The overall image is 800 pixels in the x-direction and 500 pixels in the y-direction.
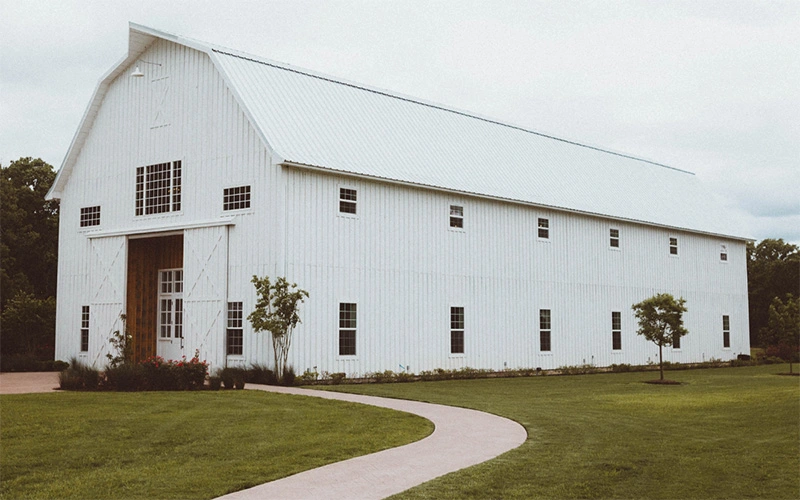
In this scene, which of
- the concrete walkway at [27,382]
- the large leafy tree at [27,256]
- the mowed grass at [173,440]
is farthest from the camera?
the large leafy tree at [27,256]

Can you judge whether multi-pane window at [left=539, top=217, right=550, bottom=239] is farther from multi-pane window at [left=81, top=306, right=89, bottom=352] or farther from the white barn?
multi-pane window at [left=81, top=306, right=89, bottom=352]

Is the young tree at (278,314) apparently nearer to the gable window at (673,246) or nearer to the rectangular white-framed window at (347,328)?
the rectangular white-framed window at (347,328)

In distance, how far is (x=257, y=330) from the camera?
23.0m

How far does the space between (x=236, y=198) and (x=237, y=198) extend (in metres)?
0.05

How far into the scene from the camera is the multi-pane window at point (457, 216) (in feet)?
97.2

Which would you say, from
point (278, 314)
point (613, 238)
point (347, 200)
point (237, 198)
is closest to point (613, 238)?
point (613, 238)

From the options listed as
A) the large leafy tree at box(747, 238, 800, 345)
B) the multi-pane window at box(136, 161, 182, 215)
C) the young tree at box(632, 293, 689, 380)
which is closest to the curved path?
the young tree at box(632, 293, 689, 380)

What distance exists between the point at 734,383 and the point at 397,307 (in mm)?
10669

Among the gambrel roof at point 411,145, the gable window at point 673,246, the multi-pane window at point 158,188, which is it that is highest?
the gambrel roof at point 411,145

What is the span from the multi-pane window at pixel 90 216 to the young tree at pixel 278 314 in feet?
30.3

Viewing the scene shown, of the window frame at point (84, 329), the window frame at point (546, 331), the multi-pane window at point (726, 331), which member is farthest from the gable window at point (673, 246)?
the window frame at point (84, 329)

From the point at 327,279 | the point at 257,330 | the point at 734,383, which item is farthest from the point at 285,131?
the point at 734,383

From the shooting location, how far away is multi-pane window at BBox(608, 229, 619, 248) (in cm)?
3694

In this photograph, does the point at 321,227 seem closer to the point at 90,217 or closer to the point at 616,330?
the point at 90,217
